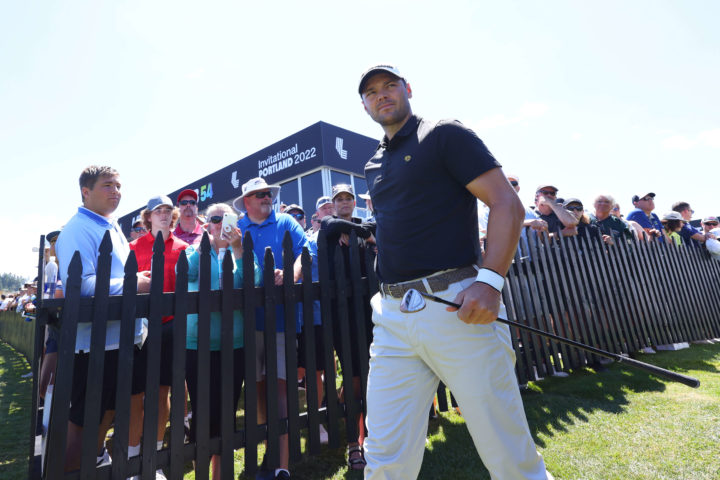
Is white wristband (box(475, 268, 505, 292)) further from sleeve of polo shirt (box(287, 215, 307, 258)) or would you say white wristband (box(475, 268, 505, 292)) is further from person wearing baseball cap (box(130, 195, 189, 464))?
sleeve of polo shirt (box(287, 215, 307, 258))

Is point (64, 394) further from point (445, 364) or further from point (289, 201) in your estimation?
point (289, 201)

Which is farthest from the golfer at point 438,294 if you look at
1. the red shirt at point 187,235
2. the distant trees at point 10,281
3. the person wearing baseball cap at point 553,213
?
the distant trees at point 10,281

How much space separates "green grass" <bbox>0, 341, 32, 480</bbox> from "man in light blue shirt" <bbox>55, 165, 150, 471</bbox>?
1.52m

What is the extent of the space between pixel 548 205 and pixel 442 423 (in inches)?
Result: 136

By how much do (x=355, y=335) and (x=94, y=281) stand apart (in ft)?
6.35

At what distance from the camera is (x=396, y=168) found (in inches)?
72.9

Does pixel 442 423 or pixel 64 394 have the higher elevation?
pixel 64 394

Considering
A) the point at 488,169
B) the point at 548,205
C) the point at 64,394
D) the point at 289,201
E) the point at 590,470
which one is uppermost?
the point at 289,201

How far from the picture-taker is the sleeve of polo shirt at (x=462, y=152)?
163 centimetres

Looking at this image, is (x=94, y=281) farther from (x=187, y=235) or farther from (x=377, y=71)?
(x=187, y=235)

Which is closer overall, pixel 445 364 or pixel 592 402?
pixel 445 364

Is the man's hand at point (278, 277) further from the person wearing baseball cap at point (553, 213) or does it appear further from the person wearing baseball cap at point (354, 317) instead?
the person wearing baseball cap at point (553, 213)

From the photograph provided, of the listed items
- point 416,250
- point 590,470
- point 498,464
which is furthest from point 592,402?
point 416,250

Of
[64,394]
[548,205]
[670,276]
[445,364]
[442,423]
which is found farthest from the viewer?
[670,276]
